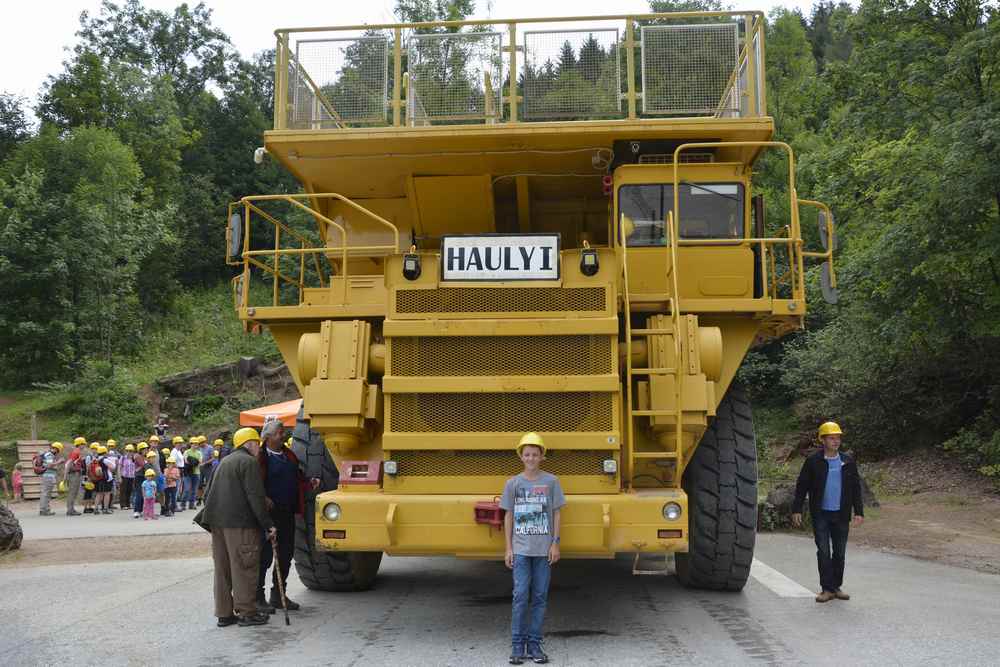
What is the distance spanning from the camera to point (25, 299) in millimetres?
40062

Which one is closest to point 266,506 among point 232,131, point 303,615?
point 303,615

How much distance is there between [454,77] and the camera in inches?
370

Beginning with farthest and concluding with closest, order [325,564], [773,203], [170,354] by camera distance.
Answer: [170,354]
[773,203]
[325,564]

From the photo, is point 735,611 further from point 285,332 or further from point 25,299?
point 25,299

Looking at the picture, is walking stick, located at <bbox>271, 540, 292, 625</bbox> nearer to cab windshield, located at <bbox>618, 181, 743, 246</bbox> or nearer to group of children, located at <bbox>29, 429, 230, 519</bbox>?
cab windshield, located at <bbox>618, 181, 743, 246</bbox>

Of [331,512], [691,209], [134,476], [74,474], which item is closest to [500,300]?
[331,512]

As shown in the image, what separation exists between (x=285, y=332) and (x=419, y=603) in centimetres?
259

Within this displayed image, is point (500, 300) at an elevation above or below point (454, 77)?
below

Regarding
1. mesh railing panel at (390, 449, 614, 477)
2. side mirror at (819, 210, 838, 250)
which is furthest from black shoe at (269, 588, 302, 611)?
side mirror at (819, 210, 838, 250)

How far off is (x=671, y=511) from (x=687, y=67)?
4478 mm

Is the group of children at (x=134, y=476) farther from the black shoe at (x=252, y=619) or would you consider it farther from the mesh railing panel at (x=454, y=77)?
the black shoe at (x=252, y=619)

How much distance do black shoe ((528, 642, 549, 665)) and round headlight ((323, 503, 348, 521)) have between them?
5.19 feet

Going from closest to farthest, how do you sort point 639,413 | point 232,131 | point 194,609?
1. point 639,413
2. point 194,609
3. point 232,131

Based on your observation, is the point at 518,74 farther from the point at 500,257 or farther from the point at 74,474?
the point at 74,474
